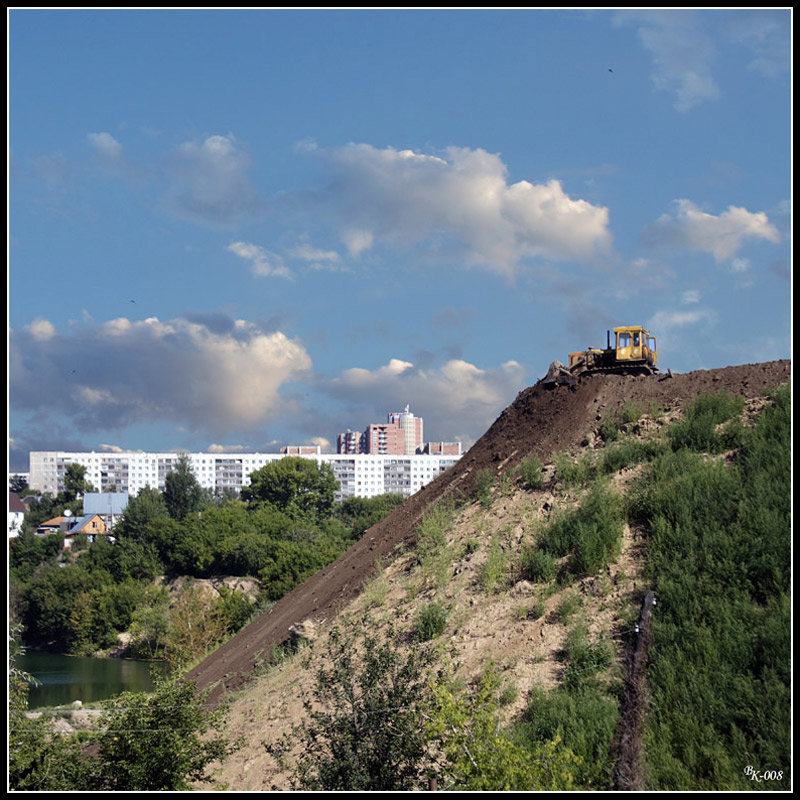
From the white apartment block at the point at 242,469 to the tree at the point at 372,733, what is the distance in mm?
93685

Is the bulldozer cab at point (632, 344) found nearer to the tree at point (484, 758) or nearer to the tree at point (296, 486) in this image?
the tree at point (484, 758)

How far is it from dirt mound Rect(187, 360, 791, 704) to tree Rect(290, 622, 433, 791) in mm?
6117

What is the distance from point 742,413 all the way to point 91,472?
105m

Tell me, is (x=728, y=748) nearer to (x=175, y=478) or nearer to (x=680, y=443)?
(x=680, y=443)

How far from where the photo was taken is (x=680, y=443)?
536 inches

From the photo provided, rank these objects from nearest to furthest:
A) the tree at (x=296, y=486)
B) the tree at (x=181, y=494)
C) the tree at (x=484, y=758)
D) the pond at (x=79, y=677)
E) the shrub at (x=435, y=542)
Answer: the tree at (x=484, y=758) → the shrub at (x=435, y=542) → the pond at (x=79, y=677) → the tree at (x=181, y=494) → the tree at (x=296, y=486)

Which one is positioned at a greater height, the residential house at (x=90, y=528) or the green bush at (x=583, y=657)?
the green bush at (x=583, y=657)

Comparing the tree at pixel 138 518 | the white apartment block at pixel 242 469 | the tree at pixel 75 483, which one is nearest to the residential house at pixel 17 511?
the tree at pixel 75 483

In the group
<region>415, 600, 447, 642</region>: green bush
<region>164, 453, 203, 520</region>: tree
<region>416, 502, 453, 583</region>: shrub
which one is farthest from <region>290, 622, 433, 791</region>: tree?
<region>164, 453, 203, 520</region>: tree

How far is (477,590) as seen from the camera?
12.4 meters

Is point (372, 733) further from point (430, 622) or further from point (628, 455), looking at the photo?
point (628, 455)

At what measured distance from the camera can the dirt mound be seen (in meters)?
14.9

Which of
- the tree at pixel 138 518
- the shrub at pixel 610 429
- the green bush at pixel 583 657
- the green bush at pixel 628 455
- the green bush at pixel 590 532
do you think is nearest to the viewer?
the green bush at pixel 583 657

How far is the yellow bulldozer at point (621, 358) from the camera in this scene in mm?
17625
